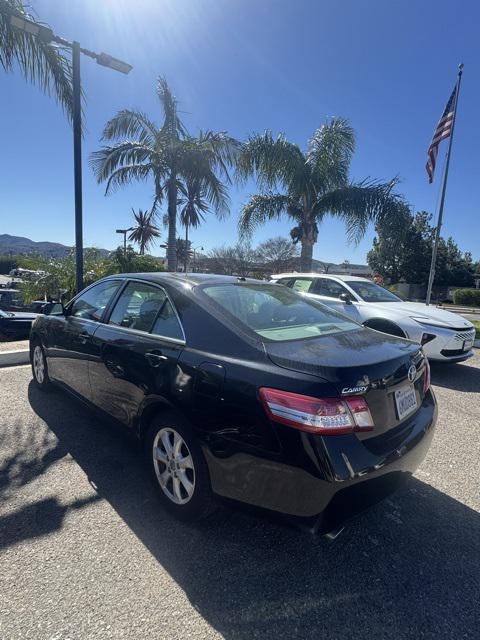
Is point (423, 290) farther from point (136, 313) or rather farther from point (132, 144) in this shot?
point (136, 313)

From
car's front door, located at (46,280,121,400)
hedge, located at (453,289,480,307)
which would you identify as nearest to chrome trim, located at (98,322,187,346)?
car's front door, located at (46,280,121,400)

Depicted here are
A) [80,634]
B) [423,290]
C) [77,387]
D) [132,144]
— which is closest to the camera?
[80,634]

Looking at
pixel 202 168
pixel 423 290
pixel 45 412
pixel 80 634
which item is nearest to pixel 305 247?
pixel 202 168

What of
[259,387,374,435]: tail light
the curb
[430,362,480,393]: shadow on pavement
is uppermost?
[259,387,374,435]: tail light

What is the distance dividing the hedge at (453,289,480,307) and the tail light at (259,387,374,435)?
42.9m

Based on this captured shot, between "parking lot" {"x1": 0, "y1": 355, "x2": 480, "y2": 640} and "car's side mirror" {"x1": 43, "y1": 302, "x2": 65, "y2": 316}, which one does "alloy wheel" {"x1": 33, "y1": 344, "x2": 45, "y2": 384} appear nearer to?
"car's side mirror" {"x1": 43, "y1": 302, "x2": 65, "y2": 316}

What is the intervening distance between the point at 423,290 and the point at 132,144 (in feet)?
124

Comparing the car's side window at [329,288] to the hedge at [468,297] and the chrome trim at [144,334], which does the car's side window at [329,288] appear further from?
the hedge at [468,297]

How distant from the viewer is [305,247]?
1330cm

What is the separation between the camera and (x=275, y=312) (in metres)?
→ 2.94

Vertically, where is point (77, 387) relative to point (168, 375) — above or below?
below

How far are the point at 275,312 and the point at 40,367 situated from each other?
319cm

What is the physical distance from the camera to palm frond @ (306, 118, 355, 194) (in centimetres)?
1241

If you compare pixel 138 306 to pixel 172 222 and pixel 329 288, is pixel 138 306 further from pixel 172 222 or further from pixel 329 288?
pixel 172 222
